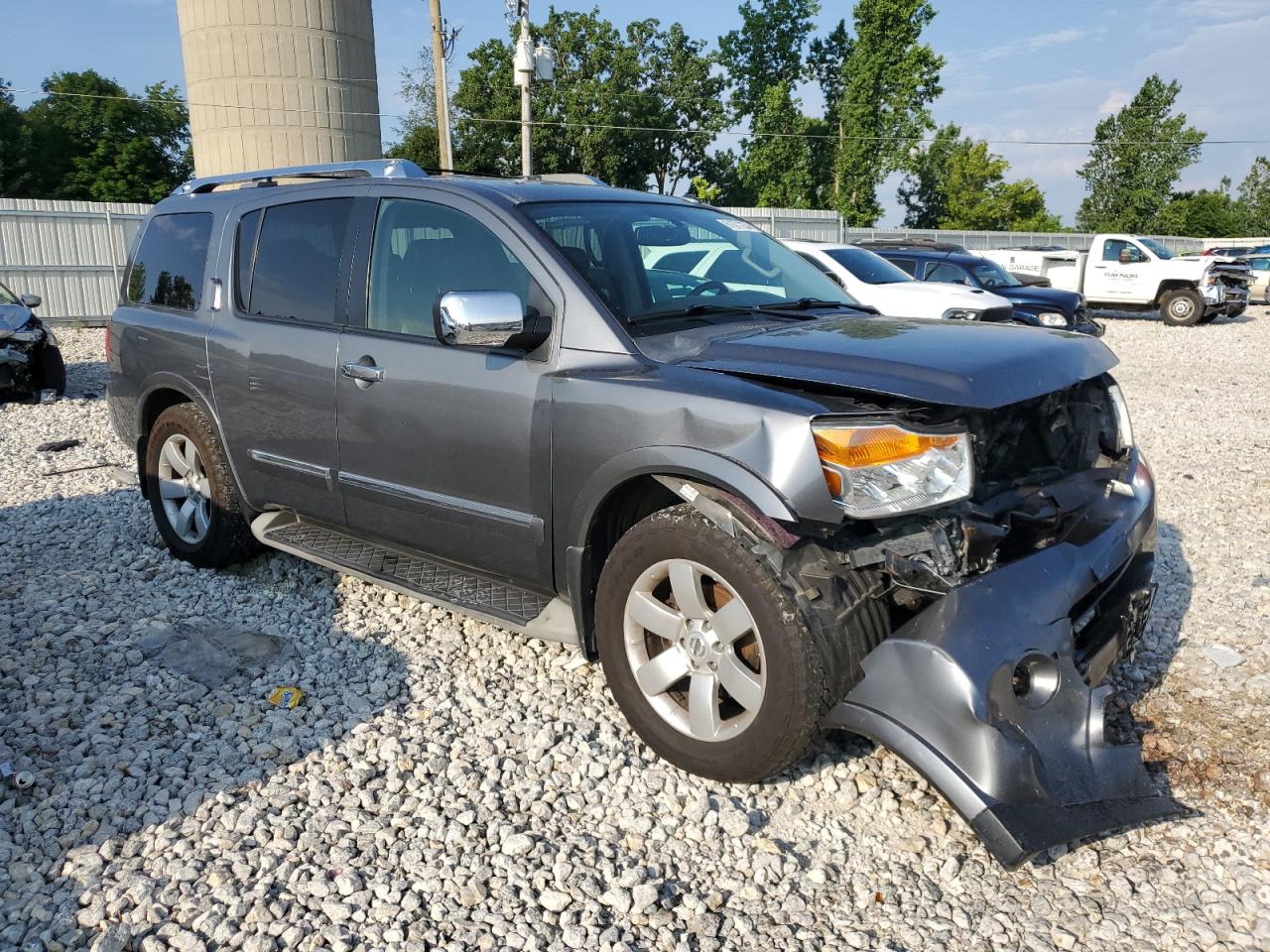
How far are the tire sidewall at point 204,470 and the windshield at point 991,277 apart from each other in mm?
12766

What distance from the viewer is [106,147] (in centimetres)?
4722

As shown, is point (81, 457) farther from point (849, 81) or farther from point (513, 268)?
point (849, 81)

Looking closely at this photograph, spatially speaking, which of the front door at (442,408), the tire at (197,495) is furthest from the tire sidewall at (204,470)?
the front door at (442,408)

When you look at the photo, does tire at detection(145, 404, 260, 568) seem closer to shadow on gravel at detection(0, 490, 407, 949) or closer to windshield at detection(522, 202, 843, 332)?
shadow on gravel at detection(0, 490, 407, 949)

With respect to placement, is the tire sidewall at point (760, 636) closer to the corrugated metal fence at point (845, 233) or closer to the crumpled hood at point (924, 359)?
the crumpled hood at point (924, 359)

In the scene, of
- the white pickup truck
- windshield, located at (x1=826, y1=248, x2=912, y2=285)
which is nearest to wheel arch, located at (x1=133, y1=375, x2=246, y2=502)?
windshield, located at (x1=826, y1=248, x2=912, y2=285)

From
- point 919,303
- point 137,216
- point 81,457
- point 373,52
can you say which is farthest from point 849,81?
point 81,457

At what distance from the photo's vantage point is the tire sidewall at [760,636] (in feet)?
8.96

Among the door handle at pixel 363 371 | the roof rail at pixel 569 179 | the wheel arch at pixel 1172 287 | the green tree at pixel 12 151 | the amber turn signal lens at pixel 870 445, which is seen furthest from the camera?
the green tree at pixel 12 151

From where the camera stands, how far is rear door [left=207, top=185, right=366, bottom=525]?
4.15 metres

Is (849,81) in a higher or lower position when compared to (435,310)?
higher

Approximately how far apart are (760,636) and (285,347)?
104 inches

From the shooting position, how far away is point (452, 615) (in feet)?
14.7

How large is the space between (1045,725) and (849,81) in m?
51.7
